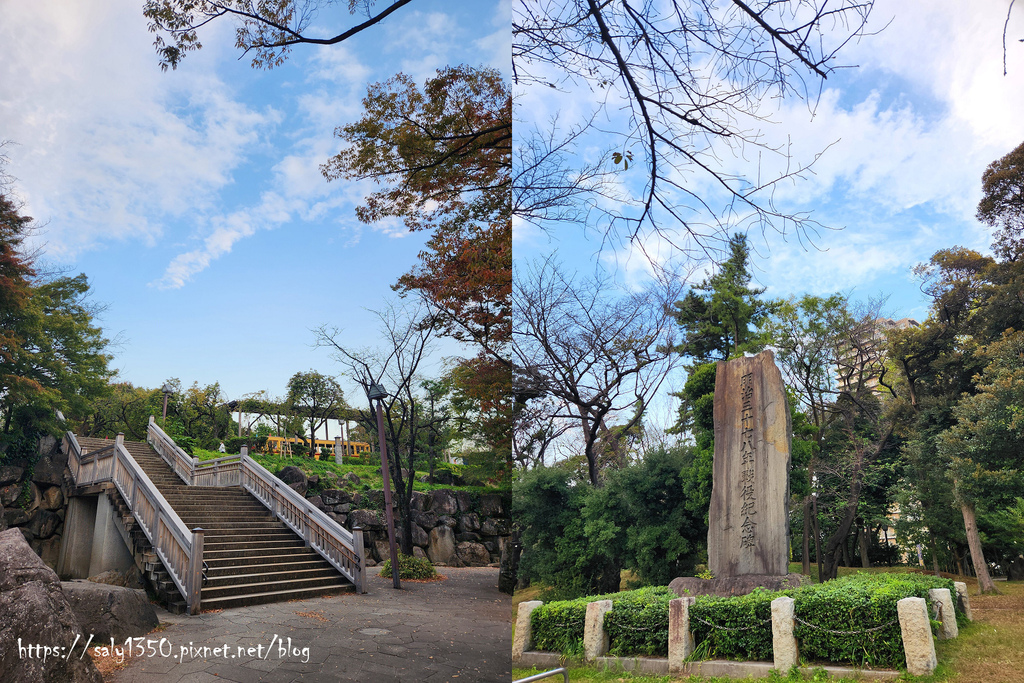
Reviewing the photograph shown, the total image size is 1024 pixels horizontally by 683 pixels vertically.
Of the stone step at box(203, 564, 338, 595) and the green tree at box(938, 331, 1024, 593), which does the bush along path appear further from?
the stone step at box(203, 564, 338, 595)

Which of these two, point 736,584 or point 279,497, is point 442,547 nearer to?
point 279,497

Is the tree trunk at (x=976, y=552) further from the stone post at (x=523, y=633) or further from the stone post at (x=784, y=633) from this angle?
the stone post at (x=523, y=633)

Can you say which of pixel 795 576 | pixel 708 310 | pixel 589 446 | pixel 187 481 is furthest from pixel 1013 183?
pixel 187 481

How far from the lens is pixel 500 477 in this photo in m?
3.20

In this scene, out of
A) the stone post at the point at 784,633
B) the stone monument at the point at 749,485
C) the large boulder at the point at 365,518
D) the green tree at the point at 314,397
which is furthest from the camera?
the large boulder at the point at 365,518

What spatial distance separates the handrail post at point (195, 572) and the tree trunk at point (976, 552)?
4.96 meters

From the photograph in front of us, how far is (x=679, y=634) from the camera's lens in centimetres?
337

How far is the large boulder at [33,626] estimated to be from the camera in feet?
4.15

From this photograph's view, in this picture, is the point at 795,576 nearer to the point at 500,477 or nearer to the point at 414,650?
the point at 500,477

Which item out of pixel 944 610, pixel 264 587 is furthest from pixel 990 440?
pixel 264 587

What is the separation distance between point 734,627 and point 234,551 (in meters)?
3.30

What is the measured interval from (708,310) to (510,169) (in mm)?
4174

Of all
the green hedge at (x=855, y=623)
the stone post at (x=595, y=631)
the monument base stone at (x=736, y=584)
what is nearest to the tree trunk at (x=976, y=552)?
the monument base stone at (x=736, y=584)

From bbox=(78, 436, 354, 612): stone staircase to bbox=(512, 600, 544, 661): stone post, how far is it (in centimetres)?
129
